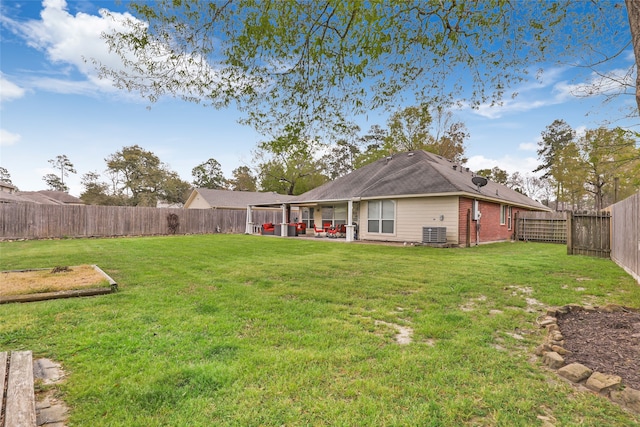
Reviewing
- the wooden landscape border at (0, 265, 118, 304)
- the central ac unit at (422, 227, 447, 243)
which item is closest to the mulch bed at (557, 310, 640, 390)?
the wooden landscape border at (0, 265, 118, 304)

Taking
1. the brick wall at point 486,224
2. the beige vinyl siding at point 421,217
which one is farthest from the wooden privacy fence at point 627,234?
the beige vinyl siding at point 421,217

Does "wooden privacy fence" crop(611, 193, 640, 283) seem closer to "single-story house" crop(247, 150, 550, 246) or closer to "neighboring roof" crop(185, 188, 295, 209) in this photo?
"single-story house" crop(247, 150, 550, 246)

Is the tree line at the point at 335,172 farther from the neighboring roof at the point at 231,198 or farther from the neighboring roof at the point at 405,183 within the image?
the neighboring roof at the point at 405,183

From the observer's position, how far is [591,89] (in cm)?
487

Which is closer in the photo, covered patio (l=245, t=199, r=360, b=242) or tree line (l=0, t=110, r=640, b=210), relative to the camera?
covered patio (l=245, t=199, r=360, b=242)

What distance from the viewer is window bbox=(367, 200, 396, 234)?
1580cm

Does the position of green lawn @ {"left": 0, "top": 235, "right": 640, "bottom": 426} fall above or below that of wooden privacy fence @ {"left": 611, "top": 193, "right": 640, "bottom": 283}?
below

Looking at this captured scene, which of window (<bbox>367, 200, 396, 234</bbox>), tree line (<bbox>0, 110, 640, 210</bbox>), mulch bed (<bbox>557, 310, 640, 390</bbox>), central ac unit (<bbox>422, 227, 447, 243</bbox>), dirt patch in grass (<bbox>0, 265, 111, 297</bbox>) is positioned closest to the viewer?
mulch bed (<bbox>557, 310, 640, 390</bbox>)

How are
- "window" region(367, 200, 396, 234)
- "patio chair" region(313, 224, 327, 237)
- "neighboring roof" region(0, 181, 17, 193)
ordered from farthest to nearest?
1. "neighboring roof" region(0, 181, 17, 193)
2. "patio chair" region(313, 224, 327, 237)
3. "window" region(367, 200, 396, 234)

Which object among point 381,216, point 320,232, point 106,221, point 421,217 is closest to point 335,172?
point 320,232

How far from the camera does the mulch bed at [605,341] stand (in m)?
2.66

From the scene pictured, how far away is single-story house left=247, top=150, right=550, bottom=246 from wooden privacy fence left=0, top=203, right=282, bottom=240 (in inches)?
317

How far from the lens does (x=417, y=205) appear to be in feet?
48.6

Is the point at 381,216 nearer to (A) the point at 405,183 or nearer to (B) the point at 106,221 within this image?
(A) the point at 405,183
